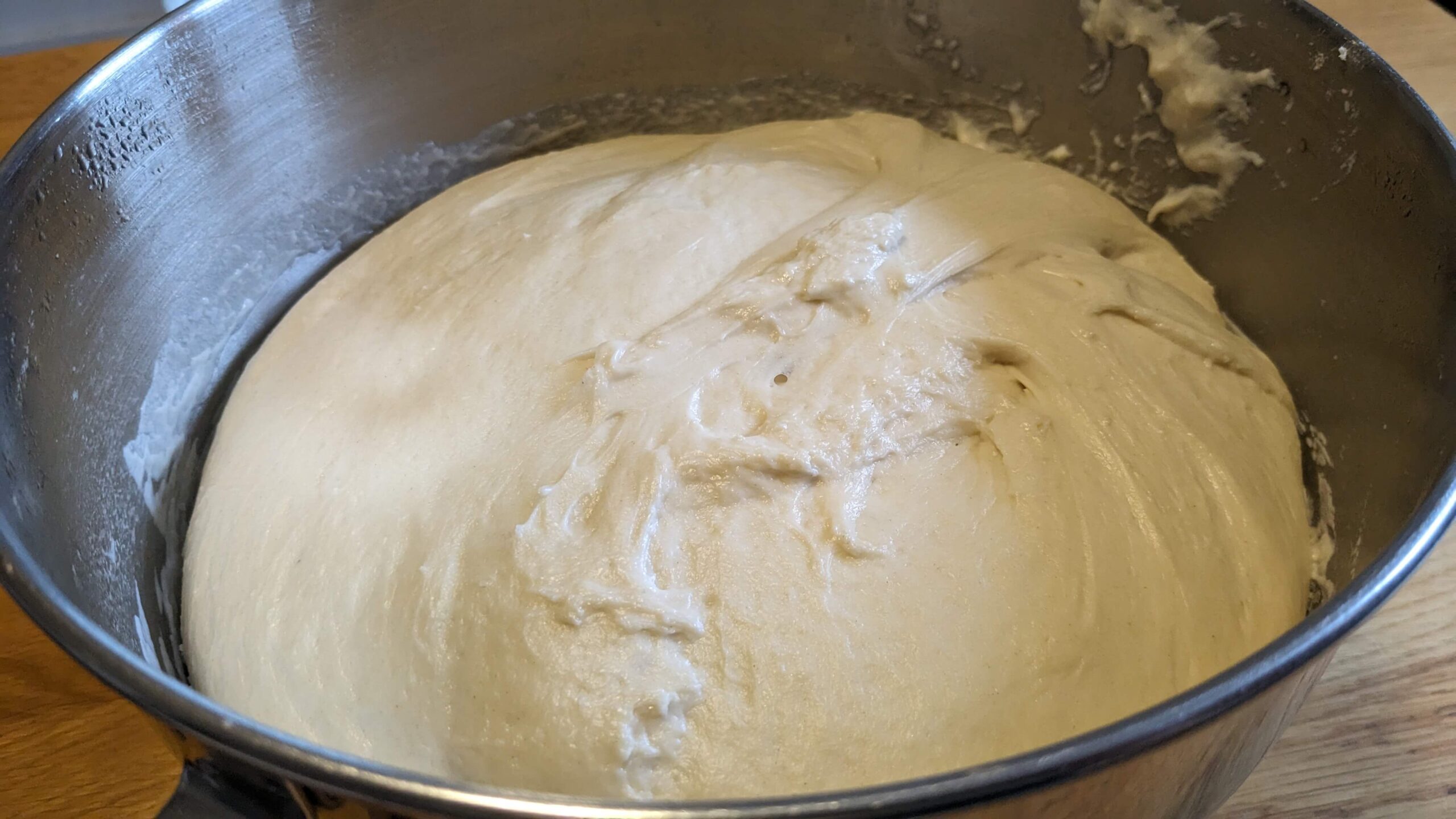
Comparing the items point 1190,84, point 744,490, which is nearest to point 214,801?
point 744,490

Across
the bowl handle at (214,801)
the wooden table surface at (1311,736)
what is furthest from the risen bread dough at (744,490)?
the bowl handle at (214,801)

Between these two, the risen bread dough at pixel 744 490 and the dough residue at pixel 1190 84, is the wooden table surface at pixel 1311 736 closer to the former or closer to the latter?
the risen bread dough at pixel 744 490

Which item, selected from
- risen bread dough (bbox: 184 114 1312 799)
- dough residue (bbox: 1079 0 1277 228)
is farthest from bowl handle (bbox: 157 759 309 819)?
dough residue (bbox: 1079 0 1277 228)

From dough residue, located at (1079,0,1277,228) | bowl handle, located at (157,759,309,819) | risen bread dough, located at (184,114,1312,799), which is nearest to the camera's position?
bowl handle, located at (157,759,309,819)

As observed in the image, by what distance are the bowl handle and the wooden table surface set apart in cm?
26

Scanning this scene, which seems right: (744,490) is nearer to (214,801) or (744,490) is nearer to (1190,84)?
(214,801)

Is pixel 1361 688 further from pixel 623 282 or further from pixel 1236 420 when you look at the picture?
pixel 623 282

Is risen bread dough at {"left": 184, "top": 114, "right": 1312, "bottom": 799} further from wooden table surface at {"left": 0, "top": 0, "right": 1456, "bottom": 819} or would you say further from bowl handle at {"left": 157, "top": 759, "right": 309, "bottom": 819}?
bowl handle at {"left": 157, "top": 759, "right": 309, "bottom": 819}

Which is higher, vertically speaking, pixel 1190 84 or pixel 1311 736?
pixel 1190 84

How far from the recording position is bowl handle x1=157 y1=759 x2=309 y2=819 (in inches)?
28.8

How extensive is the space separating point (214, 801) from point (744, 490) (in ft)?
1.99

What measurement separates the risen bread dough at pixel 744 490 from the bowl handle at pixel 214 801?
0.81ft

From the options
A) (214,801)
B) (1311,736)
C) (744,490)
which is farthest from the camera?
(744,490)

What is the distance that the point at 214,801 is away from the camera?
29.4 inches
